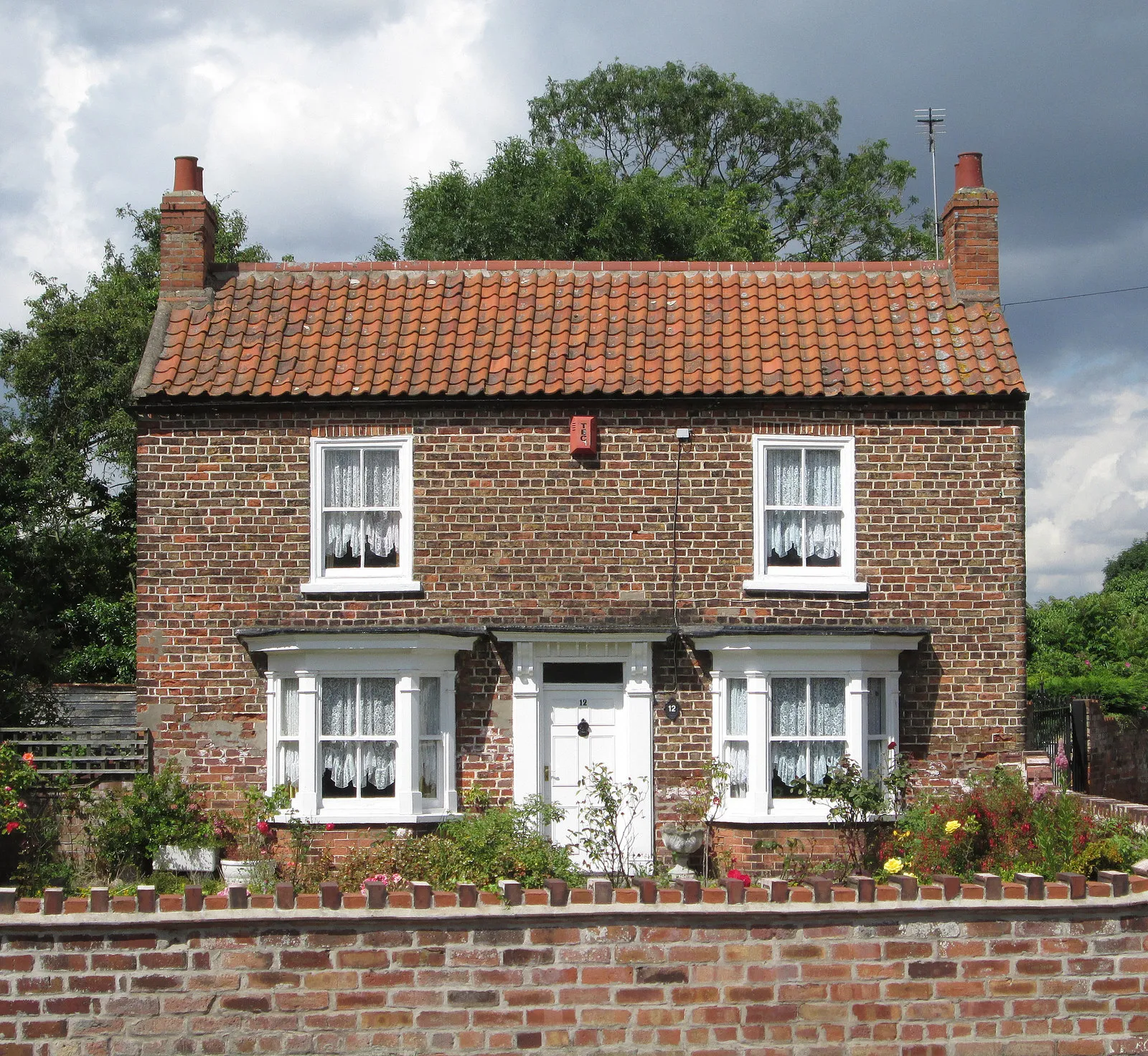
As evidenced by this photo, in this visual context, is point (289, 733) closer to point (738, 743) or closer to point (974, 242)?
point (738, 743)

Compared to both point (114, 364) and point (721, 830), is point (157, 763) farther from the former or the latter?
point (114, 364)

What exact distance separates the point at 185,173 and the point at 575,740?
28.8 ft

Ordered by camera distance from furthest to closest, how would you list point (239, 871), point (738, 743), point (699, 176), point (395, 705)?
point (699, 176), point (738, 743), point (395, 705), point (239, 871)

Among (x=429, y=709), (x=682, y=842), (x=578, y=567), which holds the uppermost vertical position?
(x=578, y=567)

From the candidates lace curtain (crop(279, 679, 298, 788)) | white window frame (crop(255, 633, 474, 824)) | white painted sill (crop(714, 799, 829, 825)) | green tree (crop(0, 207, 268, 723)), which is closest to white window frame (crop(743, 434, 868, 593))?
white painted sill (crop(714, 799, 829, 825))

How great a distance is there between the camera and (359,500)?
597 inches

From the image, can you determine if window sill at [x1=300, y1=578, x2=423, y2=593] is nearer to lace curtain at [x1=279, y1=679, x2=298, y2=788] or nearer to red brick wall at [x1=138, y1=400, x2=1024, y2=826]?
red brick wall at [x1=138, y1=400, x2=1024, y2=826]

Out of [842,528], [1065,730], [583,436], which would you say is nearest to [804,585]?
[842,528]

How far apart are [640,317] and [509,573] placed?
3741 mm

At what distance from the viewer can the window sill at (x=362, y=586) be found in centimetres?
1488

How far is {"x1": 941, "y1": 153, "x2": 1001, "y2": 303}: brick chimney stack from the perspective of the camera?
1614 cm

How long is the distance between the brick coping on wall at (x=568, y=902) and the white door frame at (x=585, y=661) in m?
7.11

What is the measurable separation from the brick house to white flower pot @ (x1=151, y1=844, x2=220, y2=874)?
1.03 metres

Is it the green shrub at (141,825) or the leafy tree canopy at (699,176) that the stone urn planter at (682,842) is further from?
the leafy tree canopy at (699,176)
